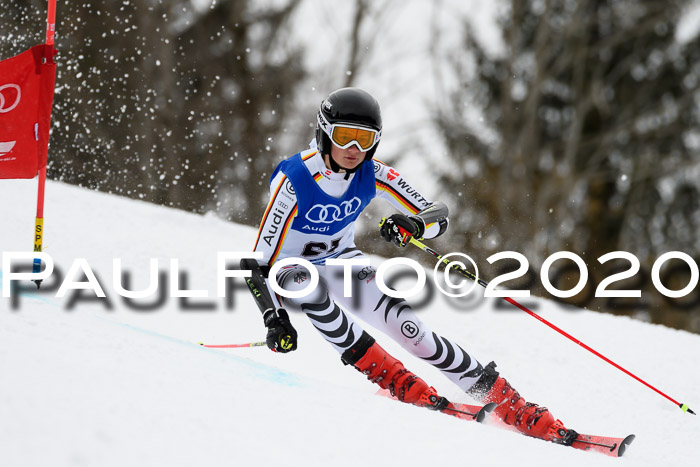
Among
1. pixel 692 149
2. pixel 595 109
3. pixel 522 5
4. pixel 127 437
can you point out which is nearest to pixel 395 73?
pixel 522 5

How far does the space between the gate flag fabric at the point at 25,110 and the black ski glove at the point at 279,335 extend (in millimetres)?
2015

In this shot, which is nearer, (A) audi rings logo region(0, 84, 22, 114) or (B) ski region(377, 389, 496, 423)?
(B) ski region(377, 389, 496, 423)

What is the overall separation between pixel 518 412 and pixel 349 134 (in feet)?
5.44

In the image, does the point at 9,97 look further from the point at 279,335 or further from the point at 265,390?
the point at 265,390

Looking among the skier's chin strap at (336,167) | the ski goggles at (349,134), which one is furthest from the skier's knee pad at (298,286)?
the ski goggles at (349,134)

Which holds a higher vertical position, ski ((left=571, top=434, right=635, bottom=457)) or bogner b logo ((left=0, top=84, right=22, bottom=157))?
bogner b logo ((left=0, top=84, right=22, bottom=157))

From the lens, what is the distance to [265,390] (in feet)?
9.32

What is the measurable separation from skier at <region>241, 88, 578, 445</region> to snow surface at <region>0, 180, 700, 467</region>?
1.37 ft

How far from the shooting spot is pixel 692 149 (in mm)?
20375

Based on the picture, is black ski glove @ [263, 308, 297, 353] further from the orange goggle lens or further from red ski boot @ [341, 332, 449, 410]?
the orange goggle lens

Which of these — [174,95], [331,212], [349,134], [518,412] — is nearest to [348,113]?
[349,134]

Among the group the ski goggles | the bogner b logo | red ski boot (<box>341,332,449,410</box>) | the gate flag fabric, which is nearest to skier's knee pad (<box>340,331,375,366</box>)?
red ski boot (<box>341,332,449,410</box>)

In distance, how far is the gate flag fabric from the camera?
14.6ft

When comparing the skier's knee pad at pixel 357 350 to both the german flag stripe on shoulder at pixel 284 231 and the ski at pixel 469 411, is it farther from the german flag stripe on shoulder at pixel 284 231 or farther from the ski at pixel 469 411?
the german flag stripe on shoulder at pixel 284 231
